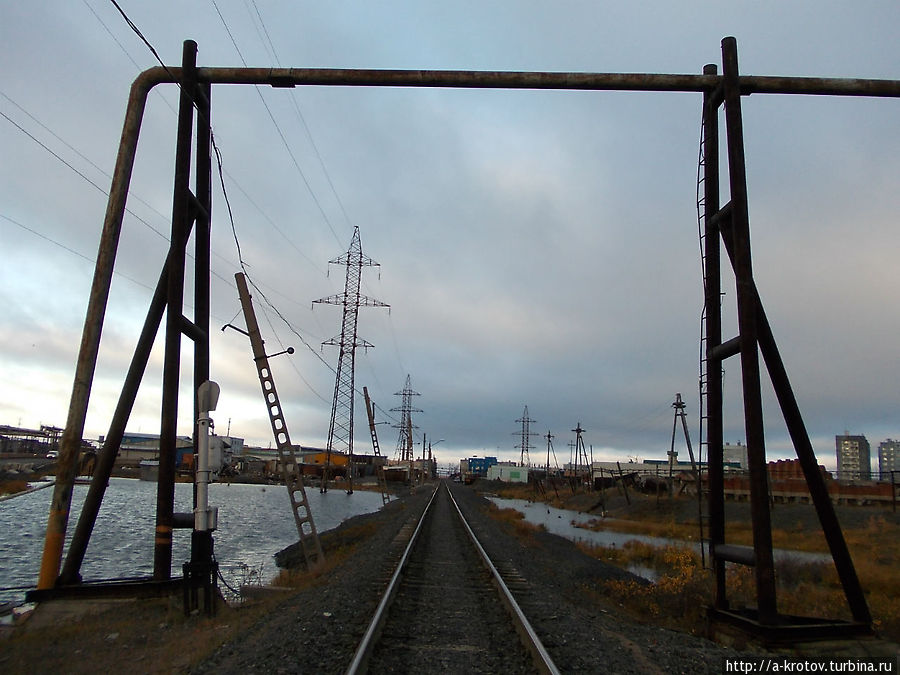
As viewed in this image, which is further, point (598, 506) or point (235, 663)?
point (598, 506)

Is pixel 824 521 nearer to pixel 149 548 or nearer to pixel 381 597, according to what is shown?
pixel 381 597

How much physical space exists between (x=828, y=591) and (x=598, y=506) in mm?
40551

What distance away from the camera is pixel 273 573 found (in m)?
21.7

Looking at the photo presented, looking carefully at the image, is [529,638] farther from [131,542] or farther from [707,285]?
[131,542]

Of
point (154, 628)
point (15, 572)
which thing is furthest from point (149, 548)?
point (154, 628)

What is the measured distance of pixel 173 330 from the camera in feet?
38.3

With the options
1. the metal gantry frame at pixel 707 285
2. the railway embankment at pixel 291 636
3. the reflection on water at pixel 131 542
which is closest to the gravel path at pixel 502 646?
the railway embankment at pixel 291 636

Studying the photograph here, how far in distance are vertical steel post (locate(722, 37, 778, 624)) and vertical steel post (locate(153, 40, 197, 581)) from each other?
9.74 metres

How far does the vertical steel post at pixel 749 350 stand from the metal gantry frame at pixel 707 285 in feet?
0.05

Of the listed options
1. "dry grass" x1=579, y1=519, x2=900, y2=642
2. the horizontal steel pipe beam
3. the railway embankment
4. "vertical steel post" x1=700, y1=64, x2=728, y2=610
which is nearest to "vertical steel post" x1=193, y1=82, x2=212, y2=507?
the horizontal steel pipe beam

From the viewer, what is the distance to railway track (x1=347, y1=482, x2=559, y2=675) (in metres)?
7.49

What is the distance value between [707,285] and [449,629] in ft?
24.1

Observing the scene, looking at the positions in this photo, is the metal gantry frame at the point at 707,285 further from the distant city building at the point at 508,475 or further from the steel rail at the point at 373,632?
the distant city building at the point at 508,475

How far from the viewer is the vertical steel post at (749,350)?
9.48m
